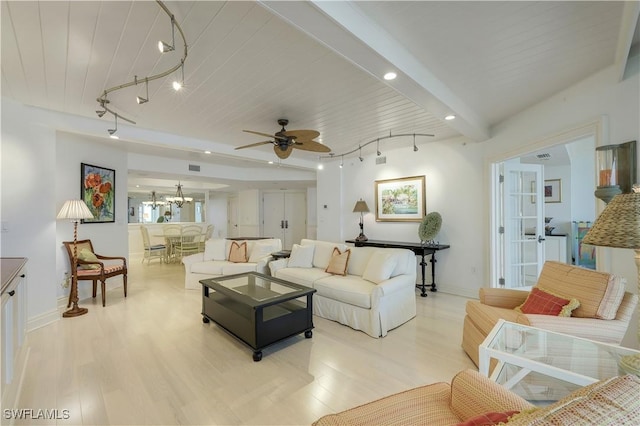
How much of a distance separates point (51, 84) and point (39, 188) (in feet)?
4.33

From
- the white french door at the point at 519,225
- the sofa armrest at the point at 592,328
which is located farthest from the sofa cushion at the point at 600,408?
the white french door at the point at 519,225

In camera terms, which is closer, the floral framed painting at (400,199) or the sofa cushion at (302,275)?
the sofa cushion at (302,275)

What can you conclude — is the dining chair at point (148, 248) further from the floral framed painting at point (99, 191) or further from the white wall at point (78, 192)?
the floral framed painting at point (99, 191)

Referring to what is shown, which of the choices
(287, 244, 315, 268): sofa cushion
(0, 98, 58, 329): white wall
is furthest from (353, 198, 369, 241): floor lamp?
(0, 98, 58, 329): white wall

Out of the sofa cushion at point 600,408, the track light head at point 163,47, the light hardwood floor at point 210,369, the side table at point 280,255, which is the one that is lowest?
the light hardwood floor at point 210,369

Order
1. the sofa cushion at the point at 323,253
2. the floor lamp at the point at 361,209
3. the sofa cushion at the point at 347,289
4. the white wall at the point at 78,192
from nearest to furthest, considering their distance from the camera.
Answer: the sofa cushion at the point at 347,289
the white wall at the point at 78,192
the sofa cushion at the point at 323,253
the floor lamp at the point at 361,209

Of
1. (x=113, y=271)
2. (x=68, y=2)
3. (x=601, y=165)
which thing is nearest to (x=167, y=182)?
(x=113, y=271)

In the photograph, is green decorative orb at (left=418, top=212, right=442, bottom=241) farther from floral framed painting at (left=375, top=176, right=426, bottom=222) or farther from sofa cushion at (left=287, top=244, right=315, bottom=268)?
sofa cushion at (left=287, top=244, right=315, bottom=268)

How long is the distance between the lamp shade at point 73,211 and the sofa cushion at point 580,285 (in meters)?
5.28

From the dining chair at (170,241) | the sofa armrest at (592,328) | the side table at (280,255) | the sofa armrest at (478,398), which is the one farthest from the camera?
the dining chair at (170,241)

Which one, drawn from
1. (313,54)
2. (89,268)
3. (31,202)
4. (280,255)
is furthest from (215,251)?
(313,54)

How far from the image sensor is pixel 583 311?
1827mm

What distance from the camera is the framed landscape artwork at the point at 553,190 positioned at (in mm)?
5457

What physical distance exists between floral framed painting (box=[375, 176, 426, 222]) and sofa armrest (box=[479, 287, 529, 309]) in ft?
7.51
